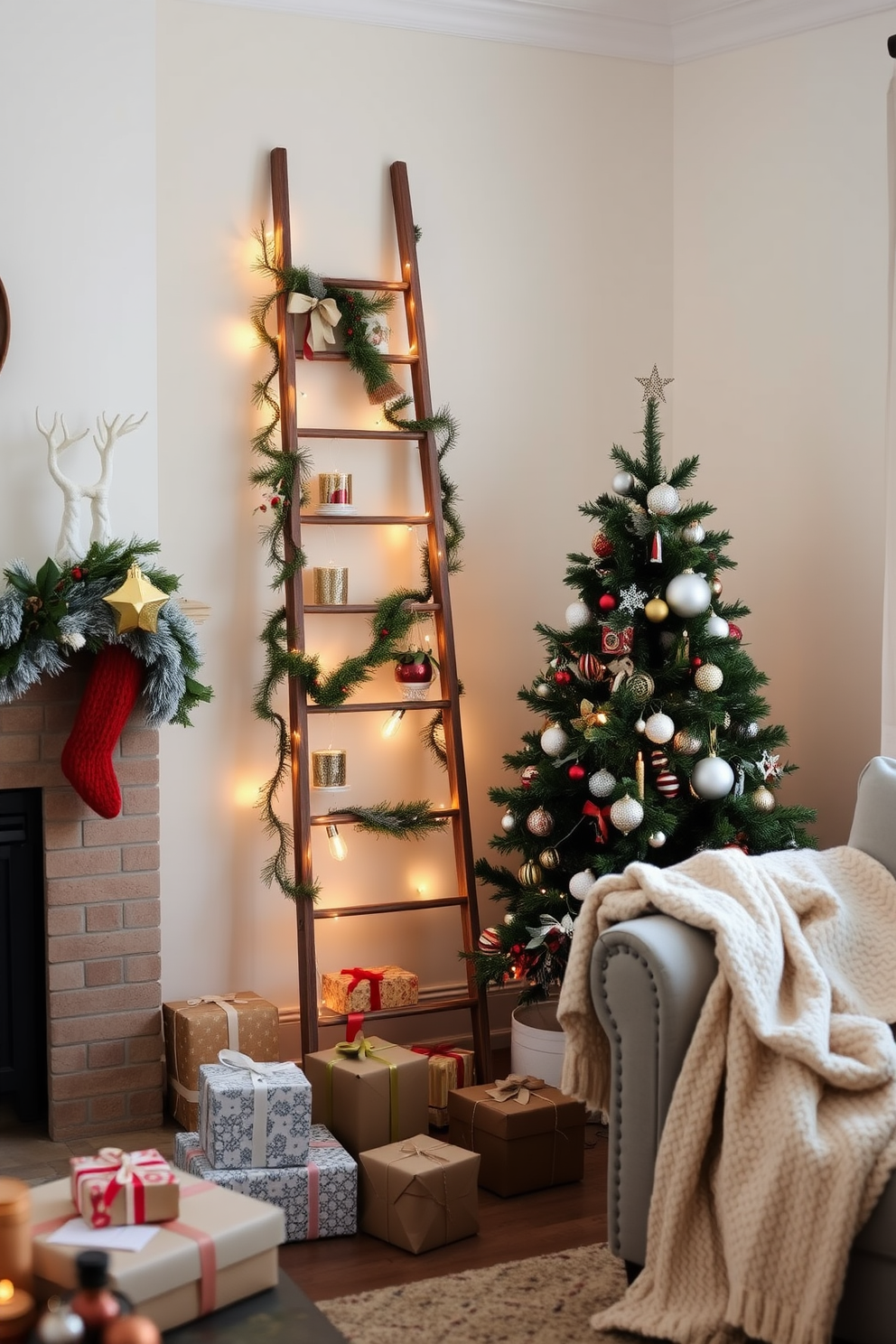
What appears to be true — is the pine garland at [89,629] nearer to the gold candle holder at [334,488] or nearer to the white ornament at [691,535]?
the gold candle holder at [334,488]

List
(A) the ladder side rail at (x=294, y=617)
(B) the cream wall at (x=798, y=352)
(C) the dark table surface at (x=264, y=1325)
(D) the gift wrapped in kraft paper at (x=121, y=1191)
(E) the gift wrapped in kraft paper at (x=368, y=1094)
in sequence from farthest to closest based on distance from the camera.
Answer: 1. (B) the cream wall at (x=798, y=352)
2. (A) the ladder side rail at (x=294, y=617)
3. (E) the gift wrapped in kraft paper at (x=368, y=1094)
4. (D) the gift wrapped in kraft paper at (x=121, y=1191)
5. (C) the dark table surface at (x=264, y=1325)

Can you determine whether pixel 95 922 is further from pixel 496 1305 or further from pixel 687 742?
pixel 687 742

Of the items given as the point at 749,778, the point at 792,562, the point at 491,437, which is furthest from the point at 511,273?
the point at 749,778

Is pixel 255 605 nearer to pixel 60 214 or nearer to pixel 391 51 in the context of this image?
pixel 60 214

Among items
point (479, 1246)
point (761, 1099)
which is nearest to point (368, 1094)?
point (479, 1246)

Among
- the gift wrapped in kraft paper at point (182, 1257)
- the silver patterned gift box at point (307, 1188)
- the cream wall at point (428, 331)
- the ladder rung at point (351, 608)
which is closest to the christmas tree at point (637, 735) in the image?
the ladder rung at point (351, 608)

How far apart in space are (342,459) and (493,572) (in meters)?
0.56

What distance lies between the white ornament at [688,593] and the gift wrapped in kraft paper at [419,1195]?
1.34m

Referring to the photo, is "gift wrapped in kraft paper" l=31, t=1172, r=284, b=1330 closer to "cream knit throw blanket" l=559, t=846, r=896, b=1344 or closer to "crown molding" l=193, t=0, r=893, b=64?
"cream knit throw blanket" l=559, t=846, r=896, b=1344

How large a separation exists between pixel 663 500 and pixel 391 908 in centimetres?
128

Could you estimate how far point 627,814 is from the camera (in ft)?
10.0

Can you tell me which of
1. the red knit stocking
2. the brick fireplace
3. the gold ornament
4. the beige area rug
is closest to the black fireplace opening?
the brick fireplace

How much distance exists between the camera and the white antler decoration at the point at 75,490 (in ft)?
10.1

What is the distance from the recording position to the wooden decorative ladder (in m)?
3.43
